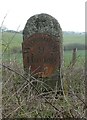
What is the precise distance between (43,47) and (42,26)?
45 centimetres

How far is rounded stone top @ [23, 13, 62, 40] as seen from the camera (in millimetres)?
6680

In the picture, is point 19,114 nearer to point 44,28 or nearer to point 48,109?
point 48,109

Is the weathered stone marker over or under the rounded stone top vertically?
under

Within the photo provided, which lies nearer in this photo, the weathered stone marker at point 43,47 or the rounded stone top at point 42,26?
the weathered stone marker at point 43,47

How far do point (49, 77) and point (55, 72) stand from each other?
15 cm

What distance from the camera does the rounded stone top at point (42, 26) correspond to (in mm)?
6680

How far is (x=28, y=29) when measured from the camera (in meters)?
6.80

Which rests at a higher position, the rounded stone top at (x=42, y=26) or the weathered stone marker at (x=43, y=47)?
the rounded stone top at (x=42, y=26)

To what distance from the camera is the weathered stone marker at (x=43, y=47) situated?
6.55m

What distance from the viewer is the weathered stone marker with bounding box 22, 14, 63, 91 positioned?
6.55m

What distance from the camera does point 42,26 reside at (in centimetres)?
678

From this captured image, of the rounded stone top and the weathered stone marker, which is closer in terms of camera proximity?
the weathered stone marker

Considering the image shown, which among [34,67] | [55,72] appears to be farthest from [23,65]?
[55,72]

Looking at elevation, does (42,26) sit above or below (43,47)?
above
